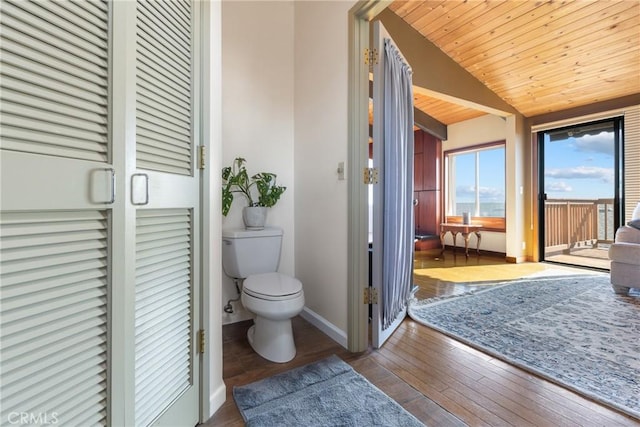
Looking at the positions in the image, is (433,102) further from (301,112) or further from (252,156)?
(252,156)

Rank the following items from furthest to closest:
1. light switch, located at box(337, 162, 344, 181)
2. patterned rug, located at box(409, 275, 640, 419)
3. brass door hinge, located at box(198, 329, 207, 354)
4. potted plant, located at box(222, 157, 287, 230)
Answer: potted plant, located at box(222, 157, 287, 230) → light switch, located at box(337, 162, 344, 181) → patterned rug, located at box(409, 275, 640, 419) → brass door hinge, located at box(198, 329, 207, 354)

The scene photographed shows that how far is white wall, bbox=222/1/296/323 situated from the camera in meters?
2.22

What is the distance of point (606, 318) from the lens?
7.45ft

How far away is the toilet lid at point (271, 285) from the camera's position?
1619 mm

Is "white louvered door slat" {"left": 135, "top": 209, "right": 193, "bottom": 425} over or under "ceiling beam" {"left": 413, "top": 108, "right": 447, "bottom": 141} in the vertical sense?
under

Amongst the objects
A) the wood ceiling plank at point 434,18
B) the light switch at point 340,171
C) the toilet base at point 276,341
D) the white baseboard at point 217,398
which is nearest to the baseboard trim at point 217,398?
the white baseboard at point 217,398

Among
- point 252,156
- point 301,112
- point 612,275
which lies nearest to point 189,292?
point 252,156

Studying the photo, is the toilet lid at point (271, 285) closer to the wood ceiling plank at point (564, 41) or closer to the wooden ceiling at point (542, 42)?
the wooden ceiling at point (542, 42)

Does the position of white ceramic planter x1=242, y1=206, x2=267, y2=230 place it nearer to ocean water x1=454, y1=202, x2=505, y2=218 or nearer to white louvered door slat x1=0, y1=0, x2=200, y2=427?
white louvered door slat x1=0, y1=0, x2=200, y2=427

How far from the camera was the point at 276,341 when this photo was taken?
169 centimetres

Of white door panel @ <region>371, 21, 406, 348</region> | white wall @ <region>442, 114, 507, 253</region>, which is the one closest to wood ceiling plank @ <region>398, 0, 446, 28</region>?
white door panel @ <region>371, 21, 406, 348</region>

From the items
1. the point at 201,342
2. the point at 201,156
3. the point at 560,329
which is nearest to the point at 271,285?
the point at 201,342

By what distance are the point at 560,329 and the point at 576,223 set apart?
136 inches

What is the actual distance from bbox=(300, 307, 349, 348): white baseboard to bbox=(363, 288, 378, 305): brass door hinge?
281 millimetres
